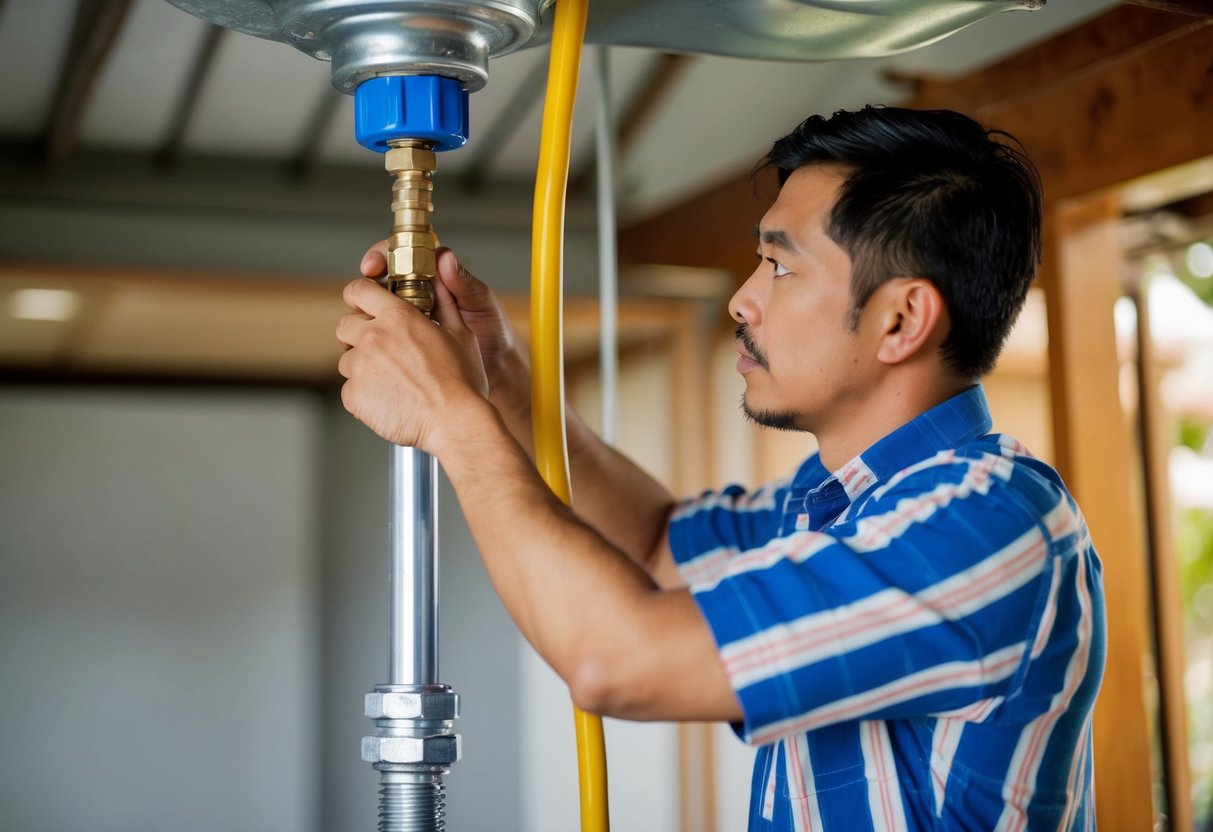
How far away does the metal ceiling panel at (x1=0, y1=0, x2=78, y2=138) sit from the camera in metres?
1.57

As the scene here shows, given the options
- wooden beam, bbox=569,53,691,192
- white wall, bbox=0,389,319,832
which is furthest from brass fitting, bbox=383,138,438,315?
white wall, bbox=0,389,319,832

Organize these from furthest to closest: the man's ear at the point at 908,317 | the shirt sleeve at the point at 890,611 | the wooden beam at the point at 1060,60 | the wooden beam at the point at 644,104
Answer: the wooden beam at the point at 644,104 → the wooden beam at the point at 1060,60 → the man's ear at the point at 908,317 → the shirt sleeve at the point at 890,611

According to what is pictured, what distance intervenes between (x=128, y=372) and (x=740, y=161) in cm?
156

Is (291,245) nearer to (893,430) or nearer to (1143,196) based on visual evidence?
(1143,196)

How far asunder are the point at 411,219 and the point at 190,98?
1266 millimetres

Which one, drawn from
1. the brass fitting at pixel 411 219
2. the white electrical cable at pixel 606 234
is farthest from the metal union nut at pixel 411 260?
the white electrical cable at pixel 606 234

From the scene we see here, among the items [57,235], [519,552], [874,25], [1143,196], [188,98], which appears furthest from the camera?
[57,235]

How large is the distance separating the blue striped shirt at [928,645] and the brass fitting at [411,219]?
0.24 meters

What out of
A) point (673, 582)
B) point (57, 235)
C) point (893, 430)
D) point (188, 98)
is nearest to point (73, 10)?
point (188, 98)

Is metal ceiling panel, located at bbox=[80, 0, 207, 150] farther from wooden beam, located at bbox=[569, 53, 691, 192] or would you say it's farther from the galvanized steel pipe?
the galvanized steel pipe

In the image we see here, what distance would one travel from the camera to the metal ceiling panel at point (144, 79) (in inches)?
64.7

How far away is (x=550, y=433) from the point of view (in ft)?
2.48

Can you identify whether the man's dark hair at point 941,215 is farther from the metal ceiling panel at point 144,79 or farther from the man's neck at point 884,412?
the metal ceiling panel at point 144,79

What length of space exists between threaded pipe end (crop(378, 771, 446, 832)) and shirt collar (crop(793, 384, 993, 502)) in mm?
331
